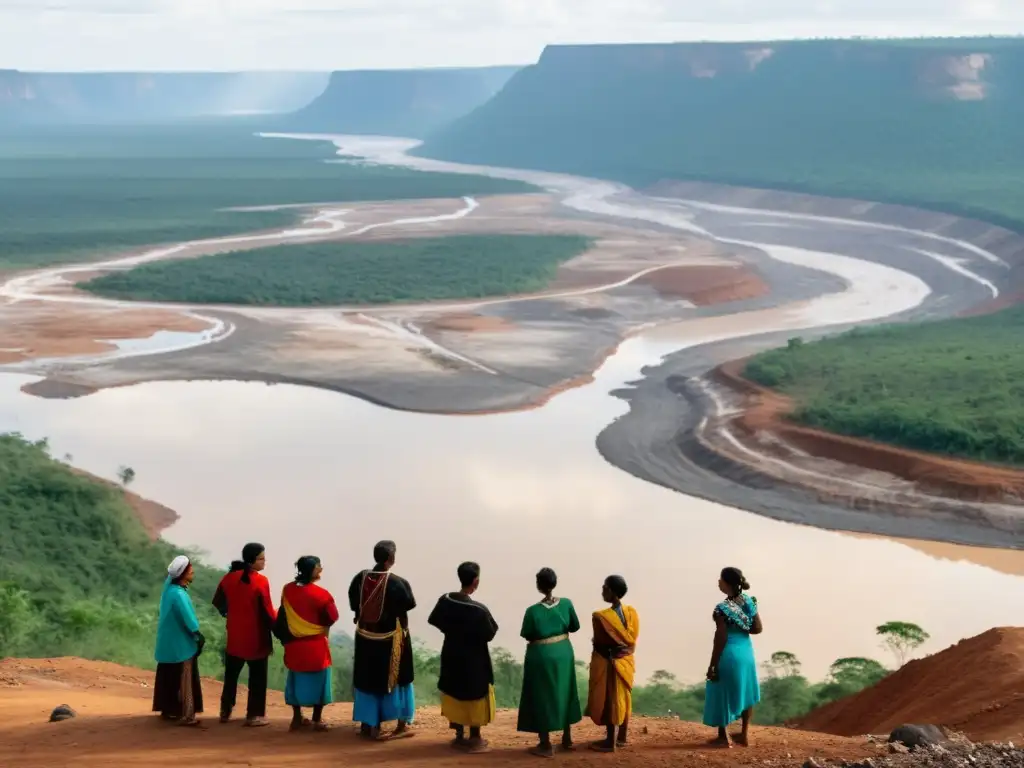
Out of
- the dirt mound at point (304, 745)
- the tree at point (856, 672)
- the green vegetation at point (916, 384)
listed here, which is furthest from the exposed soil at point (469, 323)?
the dirt mound at point (304, 745)

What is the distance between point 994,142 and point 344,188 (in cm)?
4518

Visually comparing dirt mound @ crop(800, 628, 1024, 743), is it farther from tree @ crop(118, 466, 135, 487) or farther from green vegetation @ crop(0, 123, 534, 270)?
green vegetation @ crop(0, 123, 534, 270)

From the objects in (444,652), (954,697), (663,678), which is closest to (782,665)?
(663,678)

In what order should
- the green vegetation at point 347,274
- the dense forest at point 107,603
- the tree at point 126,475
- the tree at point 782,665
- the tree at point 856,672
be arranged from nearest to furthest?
the dense forest at point 107,603 < the tree at point 856,672 < the tree at point 782,665 < the tree at point 126,475 < the green vegetation at point 347,274

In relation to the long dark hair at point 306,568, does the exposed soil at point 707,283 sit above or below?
above

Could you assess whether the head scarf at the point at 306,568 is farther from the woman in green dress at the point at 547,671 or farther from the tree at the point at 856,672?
the tree at the point at 856,672

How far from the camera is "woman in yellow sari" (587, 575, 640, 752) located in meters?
9.09

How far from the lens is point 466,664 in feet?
30.1

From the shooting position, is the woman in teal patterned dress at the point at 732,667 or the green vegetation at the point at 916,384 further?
the green vegetation at the point at 916,384

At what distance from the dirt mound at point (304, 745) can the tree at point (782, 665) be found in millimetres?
6719

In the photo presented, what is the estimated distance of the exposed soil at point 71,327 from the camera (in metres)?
39.8

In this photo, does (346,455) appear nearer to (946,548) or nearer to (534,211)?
(946,548)

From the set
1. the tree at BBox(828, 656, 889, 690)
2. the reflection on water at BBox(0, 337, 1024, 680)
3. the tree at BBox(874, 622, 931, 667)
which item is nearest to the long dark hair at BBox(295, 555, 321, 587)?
the tree at BBox(828, 656, 889, 690)

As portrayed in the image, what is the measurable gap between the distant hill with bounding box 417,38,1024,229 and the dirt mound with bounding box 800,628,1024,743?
5784 cm
